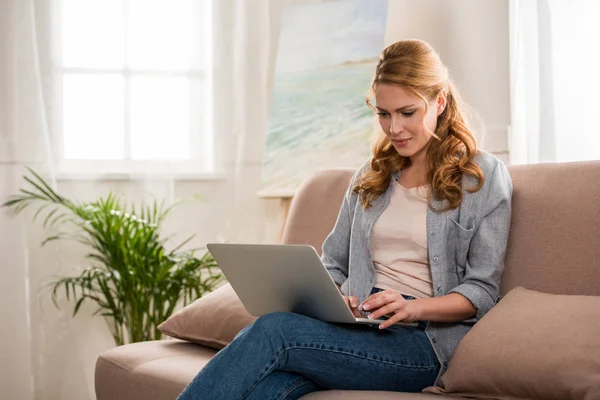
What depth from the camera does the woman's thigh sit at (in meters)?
1.82

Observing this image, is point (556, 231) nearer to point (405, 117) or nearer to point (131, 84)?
point (405, 117)

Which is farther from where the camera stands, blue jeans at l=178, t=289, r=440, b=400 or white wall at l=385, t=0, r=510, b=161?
white wall at l=385, t=0, r=510, b=161

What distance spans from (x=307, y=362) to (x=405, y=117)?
628mm

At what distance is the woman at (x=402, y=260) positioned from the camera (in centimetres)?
182

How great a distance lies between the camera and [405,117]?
209 centimetres

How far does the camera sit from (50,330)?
382cm

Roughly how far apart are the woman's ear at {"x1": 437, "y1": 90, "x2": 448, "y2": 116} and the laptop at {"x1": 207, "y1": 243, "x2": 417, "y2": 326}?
53 cm

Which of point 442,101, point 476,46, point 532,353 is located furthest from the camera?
point 476,46

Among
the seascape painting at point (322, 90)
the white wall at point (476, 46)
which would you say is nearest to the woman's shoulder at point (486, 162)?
the white wall at point (476, 46)

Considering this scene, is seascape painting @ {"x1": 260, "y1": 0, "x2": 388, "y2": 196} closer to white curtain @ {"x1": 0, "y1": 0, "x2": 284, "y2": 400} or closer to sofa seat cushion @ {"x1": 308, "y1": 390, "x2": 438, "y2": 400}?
white curtain @ {"x1": 0, "y1": 0, "x2": 284, "y2": 400}

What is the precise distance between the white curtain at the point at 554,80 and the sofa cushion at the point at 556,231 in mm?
817

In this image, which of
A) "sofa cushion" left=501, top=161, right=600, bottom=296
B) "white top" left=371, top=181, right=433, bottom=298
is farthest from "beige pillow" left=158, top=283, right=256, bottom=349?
"sofa cushion" left=501, top=161, right=600, bottom=296

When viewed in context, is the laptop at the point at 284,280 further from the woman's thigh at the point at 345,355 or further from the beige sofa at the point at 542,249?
the beige sofa at the point at 542,249

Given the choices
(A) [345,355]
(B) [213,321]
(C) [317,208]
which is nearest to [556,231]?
(A) [345,355]
